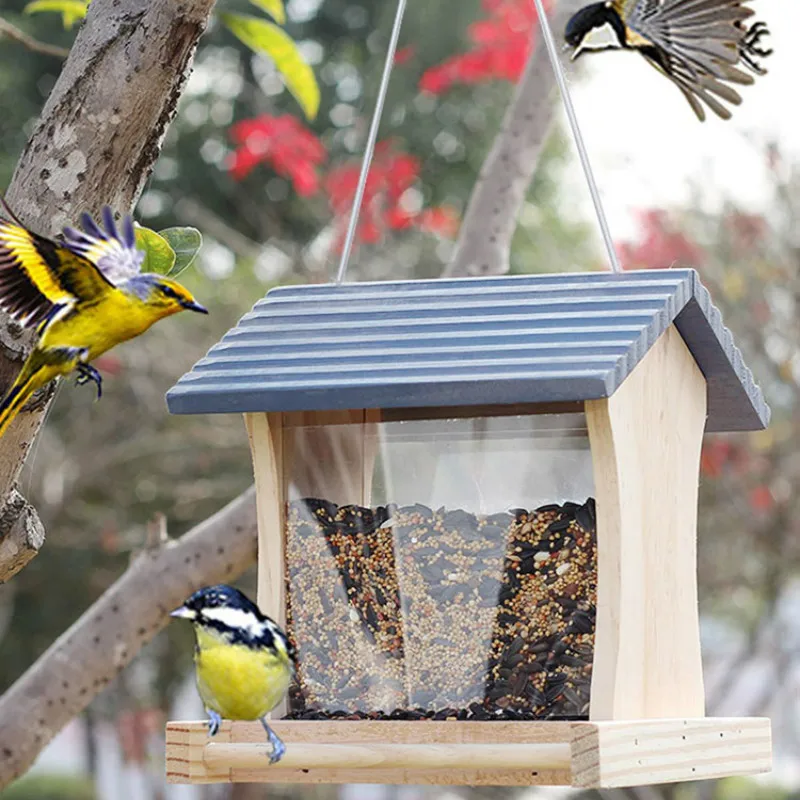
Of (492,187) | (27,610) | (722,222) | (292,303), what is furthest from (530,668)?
(27,610)

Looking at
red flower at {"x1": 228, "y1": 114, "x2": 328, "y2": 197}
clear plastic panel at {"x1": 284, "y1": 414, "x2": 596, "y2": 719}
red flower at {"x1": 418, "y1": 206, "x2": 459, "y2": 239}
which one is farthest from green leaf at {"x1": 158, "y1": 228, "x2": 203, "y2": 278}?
red flower at {"x1": 418, "y1": 206, "x2": 459, "y2": 239}

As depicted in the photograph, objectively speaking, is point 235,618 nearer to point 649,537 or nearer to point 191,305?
point 191,305

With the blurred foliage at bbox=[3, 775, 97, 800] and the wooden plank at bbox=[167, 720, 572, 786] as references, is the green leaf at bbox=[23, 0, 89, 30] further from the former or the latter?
the blurred foliage at bbox=[3, 775, 97, 800]

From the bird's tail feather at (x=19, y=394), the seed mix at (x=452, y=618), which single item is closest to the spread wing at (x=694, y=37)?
the seed mix at (x=452, y=618)

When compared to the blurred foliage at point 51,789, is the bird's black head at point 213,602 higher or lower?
lower

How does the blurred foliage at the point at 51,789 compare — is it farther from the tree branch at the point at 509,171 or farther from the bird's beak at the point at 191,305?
the bird's beak at the point at 191,305

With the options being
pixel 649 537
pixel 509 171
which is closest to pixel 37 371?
pixel 649 537
